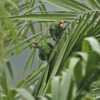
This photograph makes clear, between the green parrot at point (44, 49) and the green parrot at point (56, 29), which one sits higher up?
the green parrot at point (56, 29)

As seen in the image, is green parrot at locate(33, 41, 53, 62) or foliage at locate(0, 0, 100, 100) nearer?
foliage at locate(0, 0, 100, 100)

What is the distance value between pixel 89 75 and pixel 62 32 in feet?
1.60

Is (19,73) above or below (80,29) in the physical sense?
below

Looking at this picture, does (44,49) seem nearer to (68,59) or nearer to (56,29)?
(56,29)

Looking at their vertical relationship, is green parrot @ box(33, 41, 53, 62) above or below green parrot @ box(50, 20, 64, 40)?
below

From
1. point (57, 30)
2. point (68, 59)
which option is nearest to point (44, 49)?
point (57, 30)

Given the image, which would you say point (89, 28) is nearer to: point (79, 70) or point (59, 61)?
point (59, 61)

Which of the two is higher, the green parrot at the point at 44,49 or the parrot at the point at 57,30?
the parrot at the point at 57,30

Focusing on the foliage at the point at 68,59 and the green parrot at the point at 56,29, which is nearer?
the foliage at the point at 68,59

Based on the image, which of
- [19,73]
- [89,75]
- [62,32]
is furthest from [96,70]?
[19,73]

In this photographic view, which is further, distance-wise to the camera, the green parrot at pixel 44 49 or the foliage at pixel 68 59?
the green parrot at pixel 44 49

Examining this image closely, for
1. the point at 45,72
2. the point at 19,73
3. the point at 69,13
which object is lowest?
the point at 19,73

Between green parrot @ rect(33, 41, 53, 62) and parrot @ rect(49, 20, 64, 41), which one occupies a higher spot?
parrot @ rect(49, 20, 64, 41)

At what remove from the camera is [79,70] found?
37 centimetres
